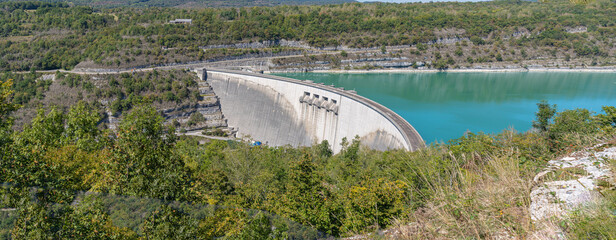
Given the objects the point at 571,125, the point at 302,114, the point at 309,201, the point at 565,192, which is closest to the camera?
the point at 565,192

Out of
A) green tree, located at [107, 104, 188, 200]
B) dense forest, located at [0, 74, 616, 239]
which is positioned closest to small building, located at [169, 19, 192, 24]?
dense forest, located at [0, 74, 616, 239]

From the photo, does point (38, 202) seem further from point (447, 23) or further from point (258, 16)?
point (447, 23)

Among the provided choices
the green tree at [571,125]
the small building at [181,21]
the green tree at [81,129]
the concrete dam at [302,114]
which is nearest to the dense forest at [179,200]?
the green tree at [571,125]

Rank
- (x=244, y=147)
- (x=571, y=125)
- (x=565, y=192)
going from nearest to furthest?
1. (x=565, y=192)
2. (x=571, y=125)
3. (x=244, y=147)

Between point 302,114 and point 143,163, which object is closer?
point 143,163

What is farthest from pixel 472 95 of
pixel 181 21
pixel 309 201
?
pixel 181 21

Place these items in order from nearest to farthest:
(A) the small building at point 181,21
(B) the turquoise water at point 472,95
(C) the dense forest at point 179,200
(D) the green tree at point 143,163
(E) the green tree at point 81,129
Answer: (C) the dense forest at point 179,200 → (D) the green tree at point 143,163 → (E) the green tree at point 81,129 → (B) the turquoise water at point 472,95 → (A) the small building at point 181,21

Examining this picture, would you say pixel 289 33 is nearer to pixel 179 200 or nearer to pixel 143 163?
pixel 143 163

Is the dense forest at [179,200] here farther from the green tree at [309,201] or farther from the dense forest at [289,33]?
the dense forest at [289,33]
